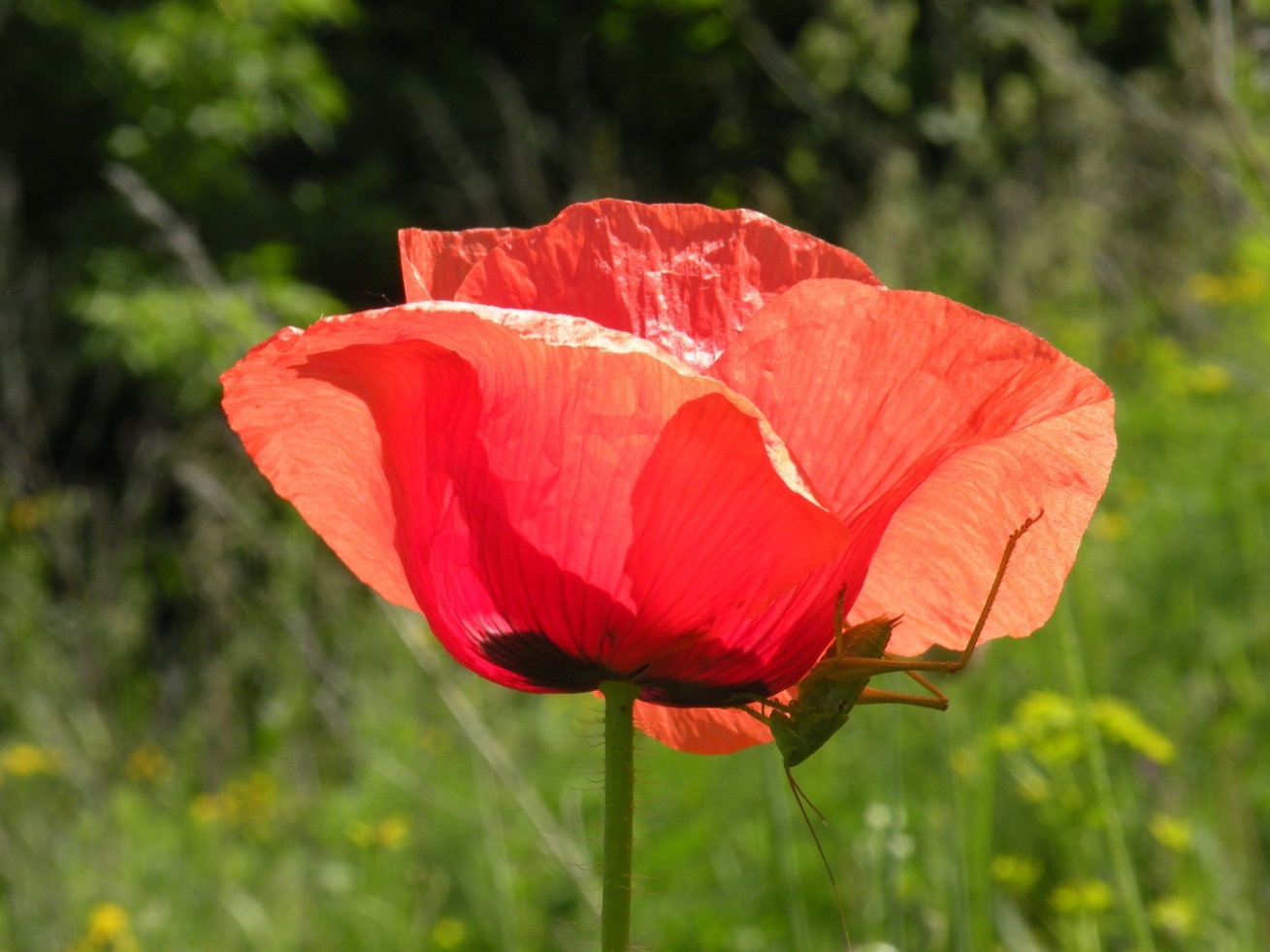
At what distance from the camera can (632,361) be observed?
0.51m

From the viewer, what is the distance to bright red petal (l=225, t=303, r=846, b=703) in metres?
0.52

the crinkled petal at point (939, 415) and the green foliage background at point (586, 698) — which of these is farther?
the green foliage background at point (586, 698)

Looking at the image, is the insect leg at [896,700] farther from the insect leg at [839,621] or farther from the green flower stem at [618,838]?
the green flower stem at [618,838]

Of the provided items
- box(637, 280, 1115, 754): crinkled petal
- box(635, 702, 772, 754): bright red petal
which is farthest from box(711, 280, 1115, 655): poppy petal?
box(635, 702, 772, 754): bright red petal

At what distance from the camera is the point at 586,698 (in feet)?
6.53

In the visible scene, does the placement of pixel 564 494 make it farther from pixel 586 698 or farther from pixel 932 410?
pixel 586 698

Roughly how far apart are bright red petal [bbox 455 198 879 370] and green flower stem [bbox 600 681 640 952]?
0.22 meters

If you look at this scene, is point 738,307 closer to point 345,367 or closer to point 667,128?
point 345,367

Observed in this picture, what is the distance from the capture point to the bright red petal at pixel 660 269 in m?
0.63

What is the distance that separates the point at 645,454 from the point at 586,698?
58.6 inches

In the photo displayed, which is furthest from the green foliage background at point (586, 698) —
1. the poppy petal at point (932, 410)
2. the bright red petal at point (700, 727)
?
the poppy petal at point (932, 410)

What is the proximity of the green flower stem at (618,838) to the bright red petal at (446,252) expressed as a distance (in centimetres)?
26

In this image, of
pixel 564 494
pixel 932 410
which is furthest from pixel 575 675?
pixel 932 410

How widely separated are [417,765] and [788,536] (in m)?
2.39
